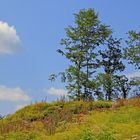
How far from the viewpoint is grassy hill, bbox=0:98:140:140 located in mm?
15295

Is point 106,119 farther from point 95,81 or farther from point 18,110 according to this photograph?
point 95,81

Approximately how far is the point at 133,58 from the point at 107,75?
3925 mm

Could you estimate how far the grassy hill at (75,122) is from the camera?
15.3m

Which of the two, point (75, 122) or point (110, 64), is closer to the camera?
point (75, 122)

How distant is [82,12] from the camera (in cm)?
5262

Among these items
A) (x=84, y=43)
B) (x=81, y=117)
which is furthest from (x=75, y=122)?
(x=84, y=43)

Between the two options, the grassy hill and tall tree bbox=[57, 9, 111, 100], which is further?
tall tree bbox=[57, 9, 111, 100]

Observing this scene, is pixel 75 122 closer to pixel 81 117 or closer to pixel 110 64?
pixel 81 117

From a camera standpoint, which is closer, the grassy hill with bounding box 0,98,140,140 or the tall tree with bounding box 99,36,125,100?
the grassy hill with bounding box 0,98,140,140

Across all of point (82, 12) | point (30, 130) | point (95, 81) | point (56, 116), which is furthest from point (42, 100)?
point (82, 12)

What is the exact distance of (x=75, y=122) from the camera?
19188 mm

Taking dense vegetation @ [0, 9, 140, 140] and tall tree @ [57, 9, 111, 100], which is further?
tall tree @ [57, 9, 111, 100]

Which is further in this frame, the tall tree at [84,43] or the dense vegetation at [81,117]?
the tall tree at [84,43]

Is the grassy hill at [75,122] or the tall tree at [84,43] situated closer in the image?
the grassy hill at [75,122]
